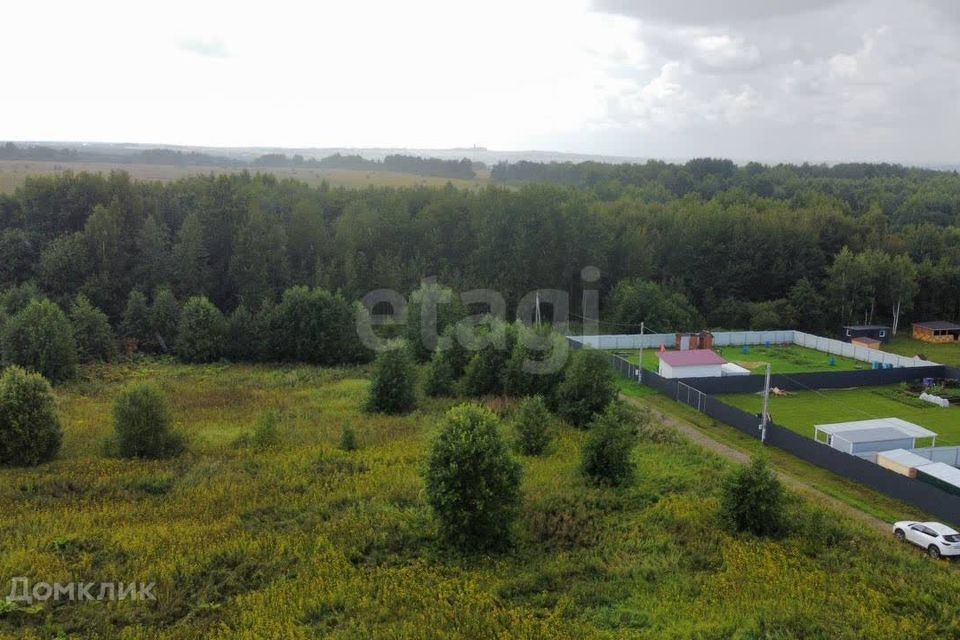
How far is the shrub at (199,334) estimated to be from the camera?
31391mm

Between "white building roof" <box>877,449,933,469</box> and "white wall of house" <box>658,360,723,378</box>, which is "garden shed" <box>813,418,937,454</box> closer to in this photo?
"white building roof" <box>877,449,933,469</box>

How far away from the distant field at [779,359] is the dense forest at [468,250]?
13.4 feet

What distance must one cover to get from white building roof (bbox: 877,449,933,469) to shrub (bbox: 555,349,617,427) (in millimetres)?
7386

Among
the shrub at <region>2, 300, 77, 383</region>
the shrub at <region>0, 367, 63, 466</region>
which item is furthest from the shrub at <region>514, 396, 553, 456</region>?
the shrub at <region>2, 300, 77, 383</region>

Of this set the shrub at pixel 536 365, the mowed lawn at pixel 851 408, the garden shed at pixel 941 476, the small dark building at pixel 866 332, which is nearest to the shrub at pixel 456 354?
the shrub at pixel 536 365

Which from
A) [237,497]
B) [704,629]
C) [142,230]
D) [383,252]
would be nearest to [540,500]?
[704,629]

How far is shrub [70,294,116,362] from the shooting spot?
99.7ft

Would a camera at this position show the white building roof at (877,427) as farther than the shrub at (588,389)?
No

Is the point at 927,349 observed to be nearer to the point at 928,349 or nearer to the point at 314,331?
the point at 928,349

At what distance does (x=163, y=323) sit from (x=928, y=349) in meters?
39.8

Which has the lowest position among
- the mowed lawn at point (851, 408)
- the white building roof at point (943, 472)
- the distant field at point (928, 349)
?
the distant field at point (928, 349)

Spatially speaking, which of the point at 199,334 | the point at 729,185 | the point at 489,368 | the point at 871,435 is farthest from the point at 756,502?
the point at 729,185

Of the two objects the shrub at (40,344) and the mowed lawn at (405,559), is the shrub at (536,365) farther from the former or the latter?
the shrub at (40,344)

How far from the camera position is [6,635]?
30.6ft
